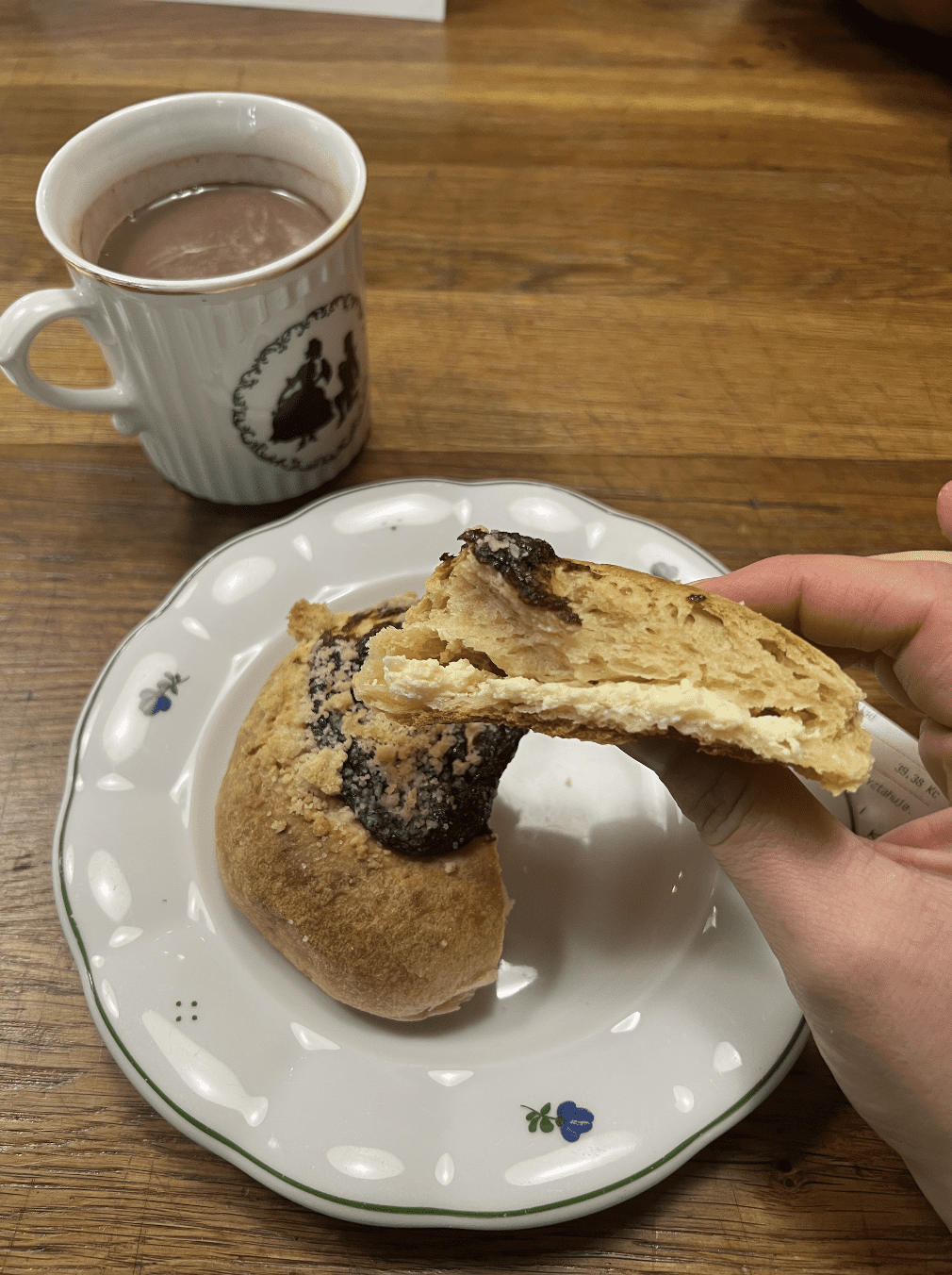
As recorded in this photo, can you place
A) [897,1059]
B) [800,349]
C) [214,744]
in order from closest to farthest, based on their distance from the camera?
[897,1059], [214,744], [800,349]

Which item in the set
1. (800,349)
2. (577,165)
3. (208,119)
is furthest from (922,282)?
(208,119)

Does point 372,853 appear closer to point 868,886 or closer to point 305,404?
point 868,886

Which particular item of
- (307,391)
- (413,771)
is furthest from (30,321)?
(413,771)

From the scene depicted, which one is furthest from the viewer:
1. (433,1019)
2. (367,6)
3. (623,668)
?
(367,6)

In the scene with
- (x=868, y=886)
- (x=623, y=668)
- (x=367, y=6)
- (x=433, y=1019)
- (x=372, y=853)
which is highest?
(x=367, y=6)

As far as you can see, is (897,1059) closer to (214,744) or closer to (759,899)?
(759,899)

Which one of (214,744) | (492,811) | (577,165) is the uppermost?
(577,165)
